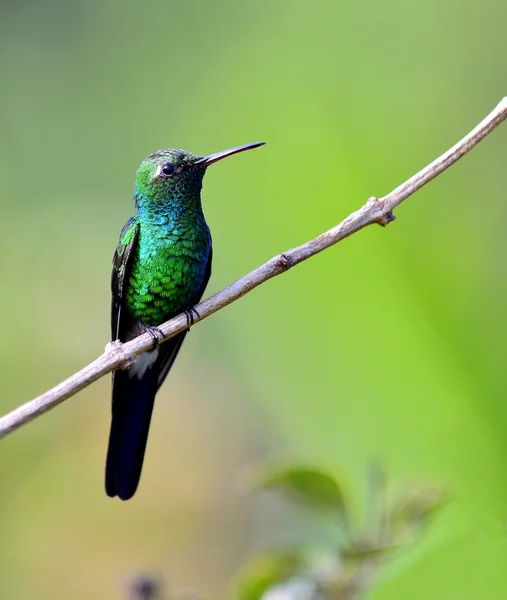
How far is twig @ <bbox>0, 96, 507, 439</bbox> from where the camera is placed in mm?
1409

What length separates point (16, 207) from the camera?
4719 millimetres

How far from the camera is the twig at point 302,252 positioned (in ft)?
4.62

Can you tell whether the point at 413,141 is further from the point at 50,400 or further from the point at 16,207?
the point at 16,207

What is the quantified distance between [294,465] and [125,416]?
1.18 m

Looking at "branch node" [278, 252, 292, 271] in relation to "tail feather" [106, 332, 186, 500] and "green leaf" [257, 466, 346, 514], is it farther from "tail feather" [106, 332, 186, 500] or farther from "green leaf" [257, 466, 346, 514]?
"tail feather" [106, 332, 186, 500]

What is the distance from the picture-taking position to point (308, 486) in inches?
54.4

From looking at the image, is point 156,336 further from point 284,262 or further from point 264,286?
point 264,286

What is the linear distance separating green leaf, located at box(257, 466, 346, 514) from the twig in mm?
407

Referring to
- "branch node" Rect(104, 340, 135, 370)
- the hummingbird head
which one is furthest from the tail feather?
"branch node" Rect(104, 340, 135, 370)

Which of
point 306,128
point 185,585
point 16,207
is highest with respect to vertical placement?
point 16,207

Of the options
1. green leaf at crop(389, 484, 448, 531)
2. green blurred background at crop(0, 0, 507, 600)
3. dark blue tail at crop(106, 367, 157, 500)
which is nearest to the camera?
green leaf at crop(389, 484, 448, 531)

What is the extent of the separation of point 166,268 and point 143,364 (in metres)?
0.36

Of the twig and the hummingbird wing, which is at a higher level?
the hummingbird wing

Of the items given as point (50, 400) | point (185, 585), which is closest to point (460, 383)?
point (50, 400)
